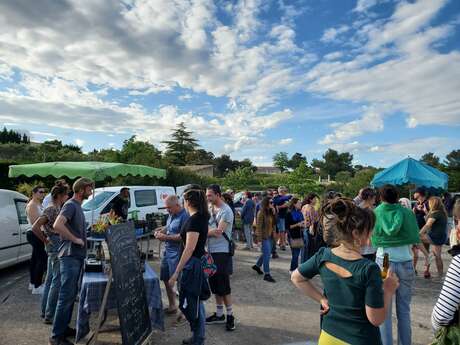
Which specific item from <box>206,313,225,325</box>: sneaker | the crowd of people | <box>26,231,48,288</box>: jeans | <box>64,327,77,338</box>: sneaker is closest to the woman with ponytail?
the crowd of people

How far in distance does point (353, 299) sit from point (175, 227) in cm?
308

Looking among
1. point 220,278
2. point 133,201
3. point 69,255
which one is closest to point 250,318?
point 220,278

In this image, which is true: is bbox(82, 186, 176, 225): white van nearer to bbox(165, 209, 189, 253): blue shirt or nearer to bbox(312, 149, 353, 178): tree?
bbox(165, 209, 189, 253): blue shirt

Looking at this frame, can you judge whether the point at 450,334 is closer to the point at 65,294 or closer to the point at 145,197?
the point at 65,294

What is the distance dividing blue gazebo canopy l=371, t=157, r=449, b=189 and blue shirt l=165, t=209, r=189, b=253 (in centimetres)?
648

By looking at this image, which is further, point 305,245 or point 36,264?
point 305,245

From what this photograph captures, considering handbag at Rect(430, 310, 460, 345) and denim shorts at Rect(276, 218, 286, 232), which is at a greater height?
handbag at Rect(430, 310, 460, 345)

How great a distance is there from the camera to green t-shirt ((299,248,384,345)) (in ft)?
5.88

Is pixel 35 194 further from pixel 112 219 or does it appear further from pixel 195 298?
pixel 195 298

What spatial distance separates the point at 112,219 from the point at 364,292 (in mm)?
5350

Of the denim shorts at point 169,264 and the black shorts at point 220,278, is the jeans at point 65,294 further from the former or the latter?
the black shorts at point 220,278

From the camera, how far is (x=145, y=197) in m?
13.6

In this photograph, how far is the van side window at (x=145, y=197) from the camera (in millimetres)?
13318

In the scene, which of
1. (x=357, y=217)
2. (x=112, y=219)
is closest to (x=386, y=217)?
(x=357, y=217)
